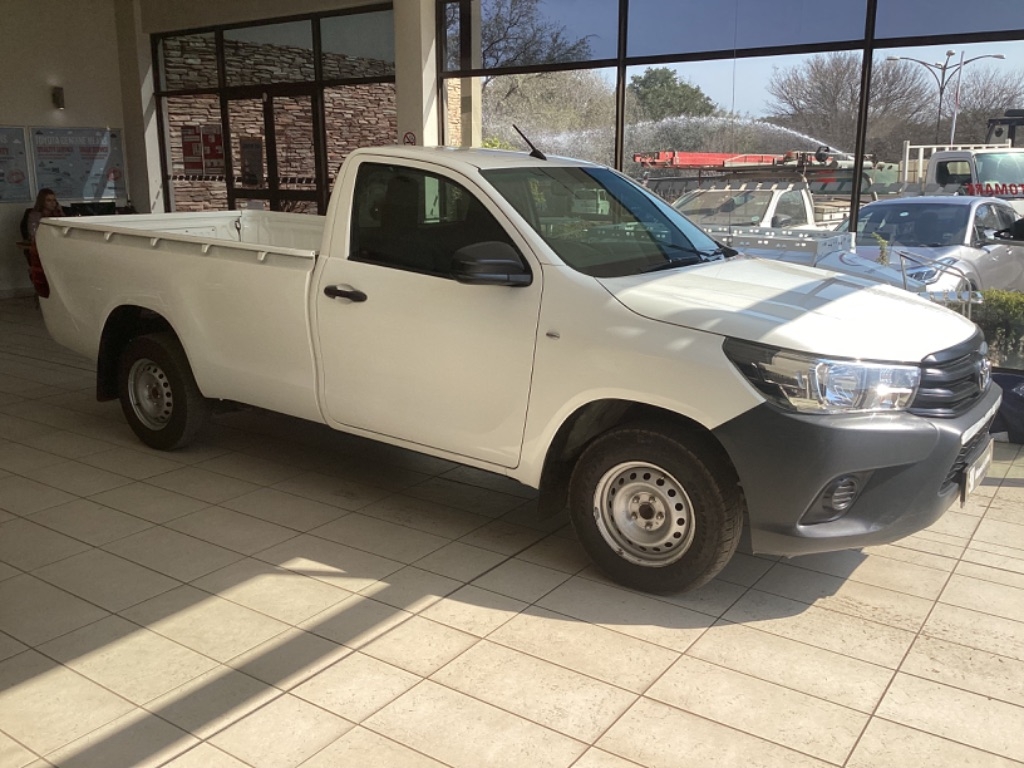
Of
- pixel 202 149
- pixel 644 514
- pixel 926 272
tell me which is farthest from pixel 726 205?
pixel 202 149

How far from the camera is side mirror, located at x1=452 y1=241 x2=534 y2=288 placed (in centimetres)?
419

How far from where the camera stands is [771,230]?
8.09 m

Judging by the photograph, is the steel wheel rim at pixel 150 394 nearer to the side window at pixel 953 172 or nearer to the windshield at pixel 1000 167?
the side window at pixel 953 172

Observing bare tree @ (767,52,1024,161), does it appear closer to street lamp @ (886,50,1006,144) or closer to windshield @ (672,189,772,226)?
street lamp @ (886,50,1006,144)

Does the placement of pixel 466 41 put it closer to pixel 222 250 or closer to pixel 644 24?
pixel 644 24

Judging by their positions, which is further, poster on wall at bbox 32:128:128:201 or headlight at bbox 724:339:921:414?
poster on wall at bbox 32:128:128:201

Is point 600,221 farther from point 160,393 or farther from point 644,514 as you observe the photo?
point 160,393

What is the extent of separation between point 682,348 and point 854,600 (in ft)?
4.71

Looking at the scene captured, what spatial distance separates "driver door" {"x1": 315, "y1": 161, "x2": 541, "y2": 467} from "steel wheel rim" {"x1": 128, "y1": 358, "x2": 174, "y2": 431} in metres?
1.60

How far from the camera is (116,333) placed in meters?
6.30

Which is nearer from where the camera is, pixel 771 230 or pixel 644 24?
pixel 771 230

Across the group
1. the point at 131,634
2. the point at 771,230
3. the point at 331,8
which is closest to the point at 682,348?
the point at 131,634

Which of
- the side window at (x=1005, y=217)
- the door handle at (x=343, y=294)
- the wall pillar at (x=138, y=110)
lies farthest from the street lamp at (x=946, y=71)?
the wall pillar at (x=138, y=110)

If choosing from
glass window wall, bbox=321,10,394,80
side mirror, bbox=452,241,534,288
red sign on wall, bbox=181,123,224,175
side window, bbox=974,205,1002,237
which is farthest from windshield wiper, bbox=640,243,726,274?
red sign on wall, bbox=181,123,224,175
